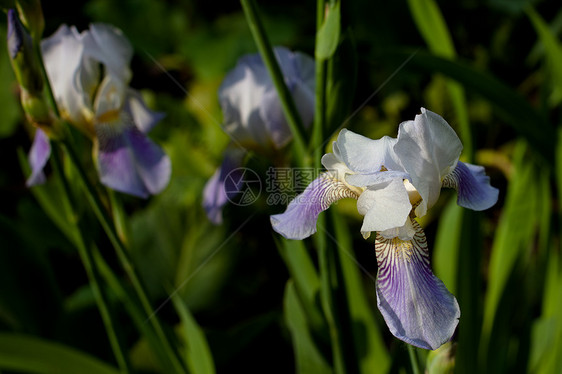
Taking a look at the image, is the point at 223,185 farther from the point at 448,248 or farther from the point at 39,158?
the point at 448,248

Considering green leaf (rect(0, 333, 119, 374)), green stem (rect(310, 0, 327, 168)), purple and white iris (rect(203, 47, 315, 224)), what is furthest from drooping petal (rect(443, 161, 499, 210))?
green leaf (rect(0, 333, 119, 374))

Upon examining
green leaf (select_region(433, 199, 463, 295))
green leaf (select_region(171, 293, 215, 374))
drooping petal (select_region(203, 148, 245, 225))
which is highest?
drooping petal (select_region(203, 148, 245, 225))

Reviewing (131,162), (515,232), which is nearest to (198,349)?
(131,162)

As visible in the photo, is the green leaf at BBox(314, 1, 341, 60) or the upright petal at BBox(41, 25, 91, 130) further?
the upright petal at BBox(41, 25, 91, 130)

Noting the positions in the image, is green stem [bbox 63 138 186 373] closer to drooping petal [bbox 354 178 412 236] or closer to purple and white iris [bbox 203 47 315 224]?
purple and white iris [bbox 203 47 315 224]

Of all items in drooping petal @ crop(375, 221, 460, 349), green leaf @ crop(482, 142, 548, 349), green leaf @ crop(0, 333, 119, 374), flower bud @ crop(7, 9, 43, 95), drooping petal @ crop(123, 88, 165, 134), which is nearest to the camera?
drooping petal @ crop(375, 221, 460, 349)

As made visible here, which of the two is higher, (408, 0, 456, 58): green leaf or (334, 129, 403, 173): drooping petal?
(334, 129, 403, 173): drooping petal

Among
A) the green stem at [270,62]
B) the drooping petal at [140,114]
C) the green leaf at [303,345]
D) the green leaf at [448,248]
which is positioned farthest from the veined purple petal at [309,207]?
the green leaf at [448,248]
